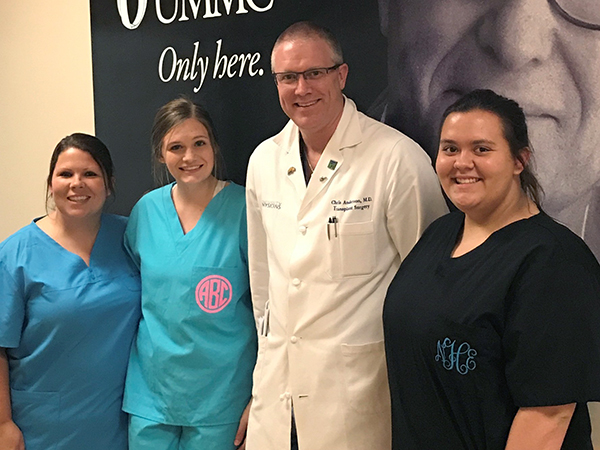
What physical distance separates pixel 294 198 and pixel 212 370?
58 cm

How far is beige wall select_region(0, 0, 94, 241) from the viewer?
99.9 inches

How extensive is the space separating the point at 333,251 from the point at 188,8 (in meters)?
1.15

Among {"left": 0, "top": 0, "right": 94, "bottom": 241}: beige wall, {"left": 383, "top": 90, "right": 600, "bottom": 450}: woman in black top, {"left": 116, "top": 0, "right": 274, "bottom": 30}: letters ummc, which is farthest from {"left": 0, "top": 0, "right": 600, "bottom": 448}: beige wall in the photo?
{"left": 383, "top": 90, "right": 600, "bottom": 450}: woman in black top

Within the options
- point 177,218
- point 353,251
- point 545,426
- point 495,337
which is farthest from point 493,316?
point 177,218

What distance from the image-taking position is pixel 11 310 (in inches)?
75.0

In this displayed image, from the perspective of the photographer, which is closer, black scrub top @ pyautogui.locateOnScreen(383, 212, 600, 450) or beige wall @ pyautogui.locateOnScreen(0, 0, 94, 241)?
black scrub top @ pyautogui.locateOnScreen(383, 212, 600, 450)

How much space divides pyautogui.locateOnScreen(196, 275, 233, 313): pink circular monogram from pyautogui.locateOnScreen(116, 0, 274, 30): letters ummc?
0.90m

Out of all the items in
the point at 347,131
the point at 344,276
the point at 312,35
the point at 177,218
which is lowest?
the point at 344,276

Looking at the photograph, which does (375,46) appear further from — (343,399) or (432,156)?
(343,399)

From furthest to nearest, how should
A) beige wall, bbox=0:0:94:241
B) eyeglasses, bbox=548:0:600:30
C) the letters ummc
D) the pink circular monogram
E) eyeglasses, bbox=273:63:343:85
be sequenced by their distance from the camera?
beige wall, bbox=0:0:94:241 < the letters ummc < the pink circular monogram < eyeglasses, bbox=273:63:343:85 < eyeglasses, bbox=548:0:600:30

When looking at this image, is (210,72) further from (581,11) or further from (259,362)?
(581,11)

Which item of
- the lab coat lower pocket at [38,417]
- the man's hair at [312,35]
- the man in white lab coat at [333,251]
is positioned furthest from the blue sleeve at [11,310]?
the man's hair at [312,35]

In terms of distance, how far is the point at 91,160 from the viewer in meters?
2.06

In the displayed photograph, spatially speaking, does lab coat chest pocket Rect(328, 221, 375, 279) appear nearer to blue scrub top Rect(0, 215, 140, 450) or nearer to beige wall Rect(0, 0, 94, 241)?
blue scrub top Rect(0, 215, 140, 450)
